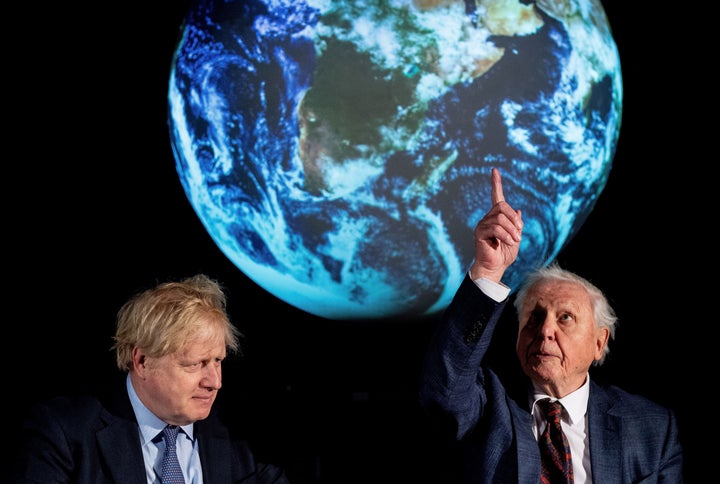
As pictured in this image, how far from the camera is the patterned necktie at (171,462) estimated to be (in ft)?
7.78

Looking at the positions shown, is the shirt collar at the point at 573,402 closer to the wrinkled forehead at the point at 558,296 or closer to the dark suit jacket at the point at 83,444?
the wrinkled forehead at the point at 558,296

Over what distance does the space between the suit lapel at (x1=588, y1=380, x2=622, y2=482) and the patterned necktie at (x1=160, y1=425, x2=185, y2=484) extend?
1145 millimetres

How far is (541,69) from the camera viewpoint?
3576 mm

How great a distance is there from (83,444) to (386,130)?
171 cm

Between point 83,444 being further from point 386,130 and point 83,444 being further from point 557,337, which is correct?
point 386,130

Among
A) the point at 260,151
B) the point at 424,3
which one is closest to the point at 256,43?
the point at 260,151

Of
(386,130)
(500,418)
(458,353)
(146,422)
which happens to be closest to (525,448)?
(500,418)

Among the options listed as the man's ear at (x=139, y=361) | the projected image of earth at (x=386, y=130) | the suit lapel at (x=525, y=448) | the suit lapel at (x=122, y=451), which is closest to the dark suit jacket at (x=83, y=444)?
the suit lapel at (x=122, y=451)

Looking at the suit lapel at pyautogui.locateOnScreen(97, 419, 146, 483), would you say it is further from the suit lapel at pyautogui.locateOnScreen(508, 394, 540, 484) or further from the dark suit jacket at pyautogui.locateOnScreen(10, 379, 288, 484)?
the suit lapel at pyautogui.locateOnScreen(508, 394, 540, 484)

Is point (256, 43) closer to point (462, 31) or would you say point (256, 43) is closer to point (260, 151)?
point (260, 151)

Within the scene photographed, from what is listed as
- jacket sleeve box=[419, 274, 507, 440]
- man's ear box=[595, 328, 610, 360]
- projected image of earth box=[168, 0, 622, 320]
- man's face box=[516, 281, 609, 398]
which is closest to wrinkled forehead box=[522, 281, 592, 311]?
man's face box=[516, 281, 609, 398]

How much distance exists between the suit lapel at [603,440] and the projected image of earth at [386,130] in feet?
3.80

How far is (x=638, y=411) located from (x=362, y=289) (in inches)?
57.0

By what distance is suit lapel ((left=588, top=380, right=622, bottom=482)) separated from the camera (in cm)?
251
